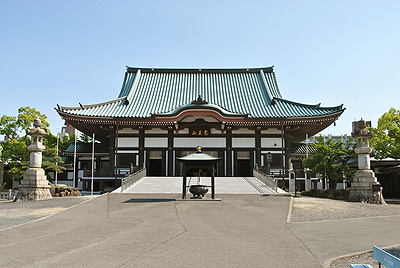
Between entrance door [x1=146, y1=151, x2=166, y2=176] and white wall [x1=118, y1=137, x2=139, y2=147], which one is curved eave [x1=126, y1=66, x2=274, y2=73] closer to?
white wall [x1=118, y1=137, x2=139, y2=147]

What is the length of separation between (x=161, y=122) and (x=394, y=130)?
16.0 metres

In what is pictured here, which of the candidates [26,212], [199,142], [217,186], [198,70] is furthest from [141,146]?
[26,212]

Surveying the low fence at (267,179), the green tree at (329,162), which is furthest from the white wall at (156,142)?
the green tree at (329,162)

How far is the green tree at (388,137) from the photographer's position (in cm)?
2101

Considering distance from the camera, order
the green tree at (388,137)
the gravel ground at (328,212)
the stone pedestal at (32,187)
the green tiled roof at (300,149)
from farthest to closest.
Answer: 1. the green tiled roof at (300,149)
2. the green tree at (388,137)
3. the stone pedestal at (32,187)
4. the gravel ground at (328,212)

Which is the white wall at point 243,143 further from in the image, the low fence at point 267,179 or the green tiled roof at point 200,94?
the low fence at point 267,179

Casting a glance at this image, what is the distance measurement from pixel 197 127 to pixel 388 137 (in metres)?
13.5

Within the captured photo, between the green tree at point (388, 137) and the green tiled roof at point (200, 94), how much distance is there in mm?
3111

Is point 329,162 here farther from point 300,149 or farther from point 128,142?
point 128,142

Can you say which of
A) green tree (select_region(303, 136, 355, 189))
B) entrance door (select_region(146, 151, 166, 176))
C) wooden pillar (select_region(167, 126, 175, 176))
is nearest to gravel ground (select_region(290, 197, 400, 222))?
green tree (select_region(303, 136, 355, 189))

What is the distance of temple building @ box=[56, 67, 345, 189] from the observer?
24.9 m

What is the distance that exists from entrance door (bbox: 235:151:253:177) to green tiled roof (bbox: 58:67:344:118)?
10.6 feet

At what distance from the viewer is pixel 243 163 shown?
2705 cm

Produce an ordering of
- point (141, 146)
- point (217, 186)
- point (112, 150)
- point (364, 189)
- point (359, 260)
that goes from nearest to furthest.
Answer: point (359, 260) < point (364, 189) < point (217, 186) < point (112, 150) < point (141, 146)
